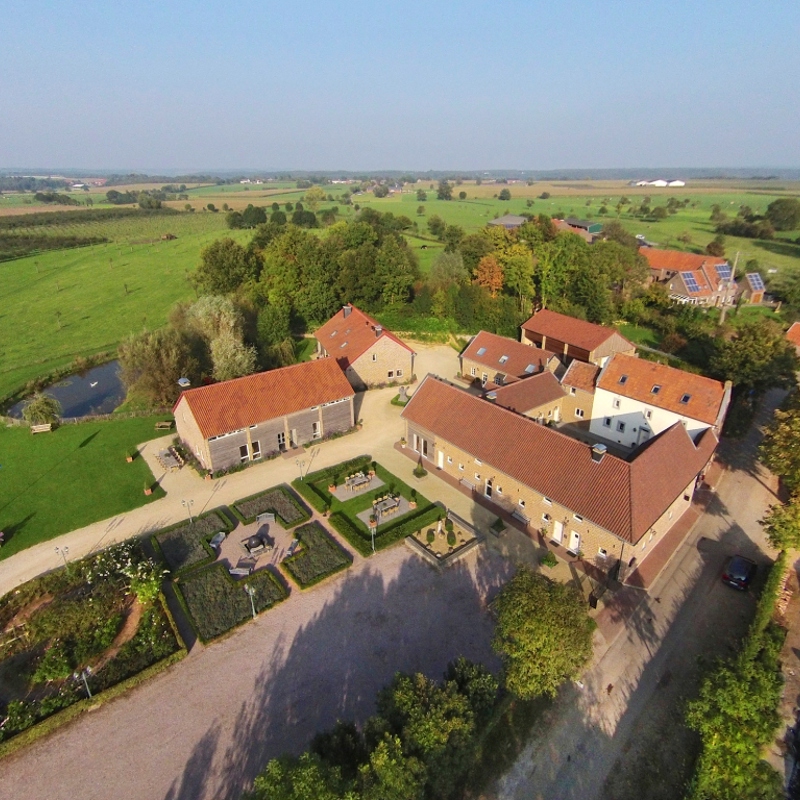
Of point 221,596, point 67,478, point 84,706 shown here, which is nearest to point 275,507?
point 221,596

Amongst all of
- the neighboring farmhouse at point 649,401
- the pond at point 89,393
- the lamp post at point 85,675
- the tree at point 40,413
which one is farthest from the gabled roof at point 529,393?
the pond at point 89,393

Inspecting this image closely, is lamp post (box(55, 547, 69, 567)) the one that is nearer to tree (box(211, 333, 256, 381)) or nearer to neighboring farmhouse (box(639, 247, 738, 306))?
tree (box(211, 333, 256, 381))

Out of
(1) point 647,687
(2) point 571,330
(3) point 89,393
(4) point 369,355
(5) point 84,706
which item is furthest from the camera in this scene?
(3) point 89,393

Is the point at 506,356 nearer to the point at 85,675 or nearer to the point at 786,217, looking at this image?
the point at 85,675

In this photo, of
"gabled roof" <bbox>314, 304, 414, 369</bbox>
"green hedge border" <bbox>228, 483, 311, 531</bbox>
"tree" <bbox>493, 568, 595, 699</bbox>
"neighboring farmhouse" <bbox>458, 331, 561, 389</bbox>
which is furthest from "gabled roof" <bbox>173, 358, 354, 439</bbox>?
"tree" <bbox>493, 568, 595, 699</bbox>

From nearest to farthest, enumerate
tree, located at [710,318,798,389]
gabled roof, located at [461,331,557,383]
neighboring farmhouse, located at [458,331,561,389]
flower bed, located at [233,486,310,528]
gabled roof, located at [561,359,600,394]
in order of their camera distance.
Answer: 1. flower bed, located at [233,486,310,528]
2. tree, located at [710,318,798,389]
3. gabled roof, located at [561,359,600,394]
4. neighboring farmhouse, located at [458,331,561,389]
5. gabled roof, located at [461,331,557,383]

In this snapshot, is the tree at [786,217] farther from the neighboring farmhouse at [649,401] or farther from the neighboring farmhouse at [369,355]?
the neighboring farmhouse at [369,355]

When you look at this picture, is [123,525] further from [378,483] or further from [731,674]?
[731,674]
